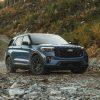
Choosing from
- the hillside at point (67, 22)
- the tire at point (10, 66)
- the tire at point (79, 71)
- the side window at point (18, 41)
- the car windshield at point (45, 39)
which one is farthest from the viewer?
the hillside at point (67, 22)

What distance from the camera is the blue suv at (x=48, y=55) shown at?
1648cm

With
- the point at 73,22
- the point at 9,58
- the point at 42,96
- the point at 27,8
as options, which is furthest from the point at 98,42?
the point at 27,8

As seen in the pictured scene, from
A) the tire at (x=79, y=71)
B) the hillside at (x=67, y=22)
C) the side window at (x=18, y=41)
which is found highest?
the hillside at (x=67, y=22)

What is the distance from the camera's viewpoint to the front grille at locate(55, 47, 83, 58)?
16.6 m

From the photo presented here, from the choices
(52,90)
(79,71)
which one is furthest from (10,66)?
(52,90)

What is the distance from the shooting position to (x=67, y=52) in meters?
16.7

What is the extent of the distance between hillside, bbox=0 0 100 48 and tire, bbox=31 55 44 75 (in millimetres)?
7494

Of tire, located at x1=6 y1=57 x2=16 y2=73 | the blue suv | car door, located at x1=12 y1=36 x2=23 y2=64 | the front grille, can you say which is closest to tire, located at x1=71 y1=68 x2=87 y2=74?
the blue suv

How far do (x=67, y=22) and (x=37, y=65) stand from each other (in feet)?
61.0

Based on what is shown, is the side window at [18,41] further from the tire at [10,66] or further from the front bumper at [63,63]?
the front bumper at [63,63]

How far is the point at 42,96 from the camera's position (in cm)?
1033

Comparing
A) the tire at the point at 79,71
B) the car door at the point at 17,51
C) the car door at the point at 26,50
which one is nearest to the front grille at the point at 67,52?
the tire at the point at 79,71

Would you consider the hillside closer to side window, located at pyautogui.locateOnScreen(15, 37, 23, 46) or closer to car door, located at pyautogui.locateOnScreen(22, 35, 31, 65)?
side window, located at pyautogui.locateOnScreen(15, 37, 23, 46)

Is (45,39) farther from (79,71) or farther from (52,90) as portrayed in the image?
(52,90)
